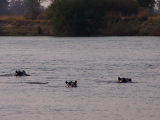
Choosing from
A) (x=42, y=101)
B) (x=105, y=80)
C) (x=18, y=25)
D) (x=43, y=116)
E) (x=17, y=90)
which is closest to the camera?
(x=43, y=116)

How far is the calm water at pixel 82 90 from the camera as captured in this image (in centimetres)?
2006

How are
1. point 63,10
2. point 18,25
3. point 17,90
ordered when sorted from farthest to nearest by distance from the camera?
1. point 18,25
2. point 63,10
3. point 17,90

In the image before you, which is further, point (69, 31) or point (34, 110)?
point (69, 31)

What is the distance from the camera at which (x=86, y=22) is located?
2963 inches

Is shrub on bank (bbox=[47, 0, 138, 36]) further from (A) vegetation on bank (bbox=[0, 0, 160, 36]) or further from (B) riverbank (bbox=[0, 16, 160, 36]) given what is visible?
(B) riverbank (bbox=[0, 16, 160, 36])

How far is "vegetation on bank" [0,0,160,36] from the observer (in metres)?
74.4

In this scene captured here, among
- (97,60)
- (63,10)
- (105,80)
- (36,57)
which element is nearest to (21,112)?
(105,80)

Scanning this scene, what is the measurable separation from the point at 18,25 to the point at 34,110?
60.4m

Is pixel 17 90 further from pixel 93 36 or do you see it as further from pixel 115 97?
pixel 93 36

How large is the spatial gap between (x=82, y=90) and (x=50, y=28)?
53.2 m

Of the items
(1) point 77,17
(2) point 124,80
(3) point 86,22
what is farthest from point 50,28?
(2) point 124,80

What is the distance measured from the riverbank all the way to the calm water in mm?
32476

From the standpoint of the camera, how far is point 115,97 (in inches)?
913

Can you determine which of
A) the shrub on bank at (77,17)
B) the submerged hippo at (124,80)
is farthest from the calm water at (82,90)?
the shrub on bank at (77,17)
